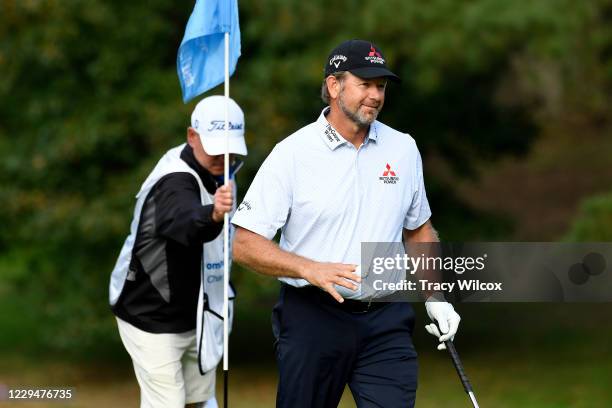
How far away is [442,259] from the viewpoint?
17.9 feet

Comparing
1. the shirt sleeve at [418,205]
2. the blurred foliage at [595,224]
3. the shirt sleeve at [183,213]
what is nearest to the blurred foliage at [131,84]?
the blurred foliage at [595,224]

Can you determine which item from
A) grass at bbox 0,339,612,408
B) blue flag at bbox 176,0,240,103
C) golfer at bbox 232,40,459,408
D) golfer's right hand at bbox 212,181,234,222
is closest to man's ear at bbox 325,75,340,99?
golfer at bbox 232,40,459,408

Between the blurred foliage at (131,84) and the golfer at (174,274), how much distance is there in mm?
4154

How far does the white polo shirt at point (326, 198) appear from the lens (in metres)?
5.01

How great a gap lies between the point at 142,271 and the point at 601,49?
684cm

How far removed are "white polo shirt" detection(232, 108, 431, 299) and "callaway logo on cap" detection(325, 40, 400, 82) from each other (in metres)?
0.24

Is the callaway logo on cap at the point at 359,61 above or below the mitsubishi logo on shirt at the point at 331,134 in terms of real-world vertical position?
above

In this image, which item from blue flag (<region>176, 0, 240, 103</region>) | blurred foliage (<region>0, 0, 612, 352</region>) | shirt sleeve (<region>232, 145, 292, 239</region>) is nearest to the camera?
shirt sleeve (<region>232, 145, 292, 239</region>)

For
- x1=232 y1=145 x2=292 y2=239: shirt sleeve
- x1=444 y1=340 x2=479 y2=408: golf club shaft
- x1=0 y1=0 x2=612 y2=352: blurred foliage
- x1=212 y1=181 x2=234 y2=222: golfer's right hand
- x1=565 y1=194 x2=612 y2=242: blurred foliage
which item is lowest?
x1=444 y1=340 x2=479 y2=408: golf club shaft

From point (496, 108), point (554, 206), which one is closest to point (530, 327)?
point (496, 108)

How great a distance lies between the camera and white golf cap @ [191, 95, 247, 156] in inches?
233

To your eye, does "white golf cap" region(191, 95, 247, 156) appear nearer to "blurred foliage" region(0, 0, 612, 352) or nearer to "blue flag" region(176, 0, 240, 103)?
"blue flag" region(176, 0, 240, 103)

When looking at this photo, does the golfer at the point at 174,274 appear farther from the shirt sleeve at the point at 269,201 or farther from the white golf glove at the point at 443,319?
the white golf glove at the point at 443,319

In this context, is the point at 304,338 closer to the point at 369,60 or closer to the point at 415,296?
the point at 415,296
